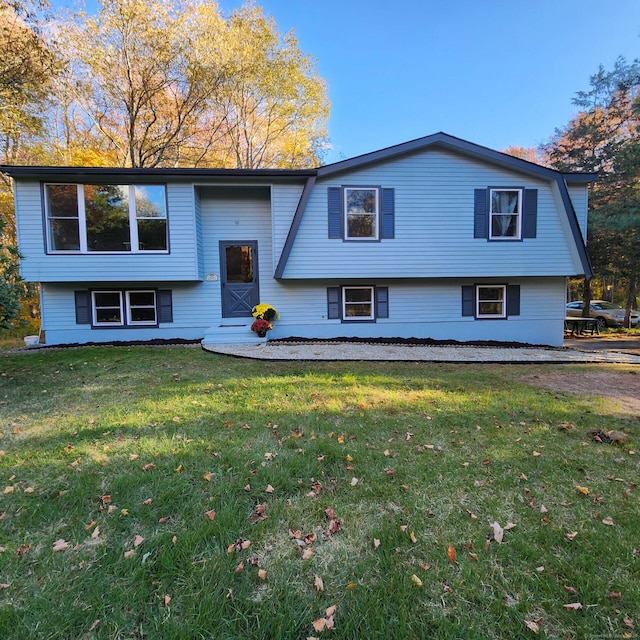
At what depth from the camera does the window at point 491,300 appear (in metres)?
11.7

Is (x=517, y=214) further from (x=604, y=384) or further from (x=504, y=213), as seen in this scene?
(x=604, y=384)

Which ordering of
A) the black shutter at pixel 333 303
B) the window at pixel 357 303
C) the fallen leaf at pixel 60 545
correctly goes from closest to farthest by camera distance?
the fallen leaf at pixel 60 545 → the black shutter at pixel 333 303 → the window at pixel 357 303

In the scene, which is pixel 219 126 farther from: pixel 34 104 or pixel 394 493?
pixel 394 493

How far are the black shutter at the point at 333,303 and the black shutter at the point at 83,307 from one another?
23.8 feet

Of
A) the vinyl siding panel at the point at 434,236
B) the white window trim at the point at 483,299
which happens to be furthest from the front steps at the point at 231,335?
the white window trim at the point at 483,299

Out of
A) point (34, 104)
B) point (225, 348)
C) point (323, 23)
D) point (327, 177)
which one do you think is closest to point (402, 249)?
point (327, 177)

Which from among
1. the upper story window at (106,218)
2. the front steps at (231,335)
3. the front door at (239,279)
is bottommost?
the front steps at (231,335)

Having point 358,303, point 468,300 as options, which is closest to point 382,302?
point 358,303

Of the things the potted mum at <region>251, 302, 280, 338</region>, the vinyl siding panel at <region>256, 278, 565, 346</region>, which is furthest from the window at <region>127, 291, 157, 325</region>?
the vinyl siding panel at <region>256, 278, 565, 346</region>

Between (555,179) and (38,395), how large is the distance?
536 inches

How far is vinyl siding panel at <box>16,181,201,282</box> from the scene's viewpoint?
9.59 meters

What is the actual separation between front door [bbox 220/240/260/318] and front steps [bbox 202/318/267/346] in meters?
0.53

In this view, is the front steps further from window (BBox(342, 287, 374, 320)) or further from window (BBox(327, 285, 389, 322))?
window (BBox(342, 287, 374, 320))

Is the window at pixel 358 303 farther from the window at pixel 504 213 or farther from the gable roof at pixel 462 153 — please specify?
the window at pixel 504 213
